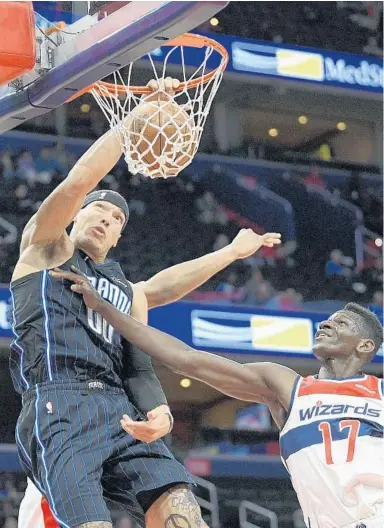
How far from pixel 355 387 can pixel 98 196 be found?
144 cm

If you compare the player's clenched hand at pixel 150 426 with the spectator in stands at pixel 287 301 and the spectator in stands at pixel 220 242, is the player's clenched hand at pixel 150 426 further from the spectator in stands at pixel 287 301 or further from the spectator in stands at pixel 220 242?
the spectator in stands at pixel 220 242

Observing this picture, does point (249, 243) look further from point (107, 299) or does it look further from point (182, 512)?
point (182, 512)

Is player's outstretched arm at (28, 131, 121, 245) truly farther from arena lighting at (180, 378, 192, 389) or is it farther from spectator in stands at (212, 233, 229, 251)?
arena lighting at (180, 378, 192, 389)

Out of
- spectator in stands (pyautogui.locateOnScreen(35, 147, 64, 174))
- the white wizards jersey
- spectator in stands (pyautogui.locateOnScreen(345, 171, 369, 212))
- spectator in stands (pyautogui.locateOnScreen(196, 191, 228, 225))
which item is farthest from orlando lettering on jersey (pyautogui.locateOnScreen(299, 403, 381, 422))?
spectator in stands (pyautogui.locateOnScreen(345, 171, 369, 212))

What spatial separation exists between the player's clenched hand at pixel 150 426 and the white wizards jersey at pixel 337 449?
1.61 ft

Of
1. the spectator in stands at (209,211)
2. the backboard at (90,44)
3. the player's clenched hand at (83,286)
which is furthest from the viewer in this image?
the spectator in stands at (209,211)

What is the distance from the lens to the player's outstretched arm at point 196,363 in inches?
183

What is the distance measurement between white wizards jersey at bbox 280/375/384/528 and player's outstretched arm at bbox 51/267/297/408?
0.11 m

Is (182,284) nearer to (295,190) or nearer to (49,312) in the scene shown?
(49,312)

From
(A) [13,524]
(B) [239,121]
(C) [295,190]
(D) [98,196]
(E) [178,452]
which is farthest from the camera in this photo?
(B) [239,121]

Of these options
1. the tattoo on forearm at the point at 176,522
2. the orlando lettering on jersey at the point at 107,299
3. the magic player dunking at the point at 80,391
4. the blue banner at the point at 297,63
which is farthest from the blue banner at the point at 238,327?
the tattoo on forearm at the point at 176,522

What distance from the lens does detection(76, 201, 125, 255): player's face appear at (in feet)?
17.0

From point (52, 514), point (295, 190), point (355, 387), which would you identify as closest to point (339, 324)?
point (355, 387)

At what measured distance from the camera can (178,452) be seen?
13875mm
